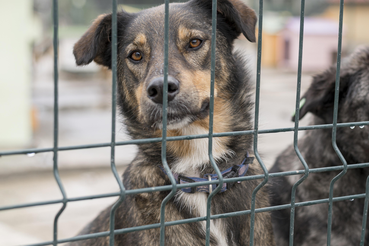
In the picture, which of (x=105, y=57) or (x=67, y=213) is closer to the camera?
(x=105, y=57)

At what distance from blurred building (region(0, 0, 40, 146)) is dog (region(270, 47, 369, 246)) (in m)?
6.14

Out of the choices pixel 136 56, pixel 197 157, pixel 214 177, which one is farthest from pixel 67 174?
pixel 214 177

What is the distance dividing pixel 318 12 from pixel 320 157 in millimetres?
39353

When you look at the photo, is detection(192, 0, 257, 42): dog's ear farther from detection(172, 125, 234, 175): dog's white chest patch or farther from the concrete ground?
detection(172, 125, 234, 175): dog's white chest patch

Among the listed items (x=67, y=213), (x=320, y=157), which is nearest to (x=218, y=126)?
(x=320, y=157)

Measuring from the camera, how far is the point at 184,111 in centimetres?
229

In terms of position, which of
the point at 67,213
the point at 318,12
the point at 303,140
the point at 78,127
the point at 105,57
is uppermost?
the point at 318,12

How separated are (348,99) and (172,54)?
4.32 ft

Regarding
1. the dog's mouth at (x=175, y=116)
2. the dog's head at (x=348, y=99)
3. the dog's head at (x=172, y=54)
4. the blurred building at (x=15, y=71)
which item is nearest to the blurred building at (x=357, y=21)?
the blurred building at (x=15, y=71)

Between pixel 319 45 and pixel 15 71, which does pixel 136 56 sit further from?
pixel 319 45

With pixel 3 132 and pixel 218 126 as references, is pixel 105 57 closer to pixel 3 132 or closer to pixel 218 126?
pixel 218 126

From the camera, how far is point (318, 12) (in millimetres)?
39094

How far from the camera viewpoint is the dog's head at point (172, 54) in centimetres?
230

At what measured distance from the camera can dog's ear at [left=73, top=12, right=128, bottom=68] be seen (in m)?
2.44
